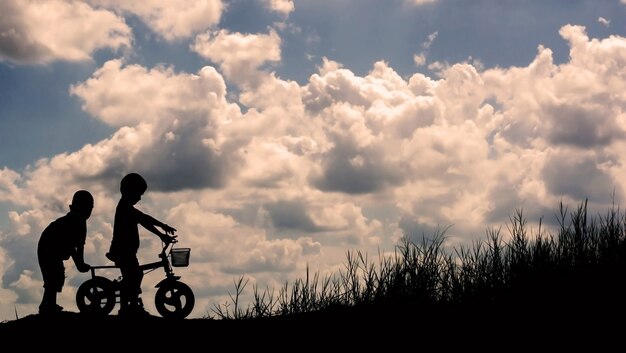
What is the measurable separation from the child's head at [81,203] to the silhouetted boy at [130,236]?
1.44ft

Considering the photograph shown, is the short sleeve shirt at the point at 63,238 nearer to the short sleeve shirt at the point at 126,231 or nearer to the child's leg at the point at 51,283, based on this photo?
the child's leg at the point at 51,283

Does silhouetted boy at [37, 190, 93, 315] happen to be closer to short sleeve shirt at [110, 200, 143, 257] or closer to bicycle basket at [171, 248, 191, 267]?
short sleeve shirt at [110, 200, 143, 257]

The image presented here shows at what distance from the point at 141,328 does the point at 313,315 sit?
6.52ft

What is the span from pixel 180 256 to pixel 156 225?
554mm

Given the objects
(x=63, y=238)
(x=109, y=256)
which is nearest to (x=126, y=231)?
(x=109, y=256)

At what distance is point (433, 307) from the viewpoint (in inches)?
325

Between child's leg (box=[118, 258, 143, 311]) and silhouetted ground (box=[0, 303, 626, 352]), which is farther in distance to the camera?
child's leg (box=[118, 258, 143, 311])

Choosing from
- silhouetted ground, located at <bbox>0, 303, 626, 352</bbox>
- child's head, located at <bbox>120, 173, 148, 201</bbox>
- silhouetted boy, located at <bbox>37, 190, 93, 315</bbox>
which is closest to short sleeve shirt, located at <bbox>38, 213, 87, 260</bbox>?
silhouetted boy, located at <bbox>37, 190, 93, 315</bbox>

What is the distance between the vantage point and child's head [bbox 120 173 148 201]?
948 cm

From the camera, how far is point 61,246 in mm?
9570

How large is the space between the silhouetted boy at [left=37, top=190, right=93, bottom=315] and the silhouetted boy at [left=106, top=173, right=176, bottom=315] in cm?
46

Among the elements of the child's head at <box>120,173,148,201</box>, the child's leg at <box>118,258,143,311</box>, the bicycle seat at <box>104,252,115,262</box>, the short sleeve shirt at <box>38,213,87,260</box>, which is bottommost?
the child's leg at <box>118,258,143,311</box>

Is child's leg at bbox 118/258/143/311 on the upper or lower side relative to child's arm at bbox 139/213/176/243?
lower

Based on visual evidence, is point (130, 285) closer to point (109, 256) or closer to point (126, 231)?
point (109, 256)
